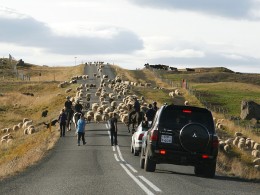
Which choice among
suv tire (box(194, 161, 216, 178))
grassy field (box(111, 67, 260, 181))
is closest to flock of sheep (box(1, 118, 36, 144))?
grassy field (box(111, 67, 260, 181))

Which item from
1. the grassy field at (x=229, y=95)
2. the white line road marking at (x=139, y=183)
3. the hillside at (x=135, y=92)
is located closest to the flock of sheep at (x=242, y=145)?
the hillside at (x=135, y=92)

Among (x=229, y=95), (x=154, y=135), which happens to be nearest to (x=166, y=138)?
(x=154, y=135)

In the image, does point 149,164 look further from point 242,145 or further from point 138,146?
point 242,145

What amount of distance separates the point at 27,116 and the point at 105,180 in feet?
196

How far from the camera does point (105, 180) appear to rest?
56.7 ft

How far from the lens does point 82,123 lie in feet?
110

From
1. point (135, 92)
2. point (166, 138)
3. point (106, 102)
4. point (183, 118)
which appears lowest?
point (106, 102)

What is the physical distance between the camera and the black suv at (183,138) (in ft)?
61.3

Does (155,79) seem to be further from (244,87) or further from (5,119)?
(5,119)

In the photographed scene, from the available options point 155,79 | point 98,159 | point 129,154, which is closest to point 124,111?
point 129,154

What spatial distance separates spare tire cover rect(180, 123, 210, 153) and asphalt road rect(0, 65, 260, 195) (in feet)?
3.38

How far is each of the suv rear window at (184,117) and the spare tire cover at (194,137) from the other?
1.42 ft

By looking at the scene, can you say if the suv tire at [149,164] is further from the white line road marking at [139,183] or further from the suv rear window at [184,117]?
the suv rear window at [184,117]

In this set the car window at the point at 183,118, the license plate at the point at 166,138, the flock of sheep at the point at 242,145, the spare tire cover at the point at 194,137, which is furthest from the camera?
the flock of sheep at the point at 242,145
